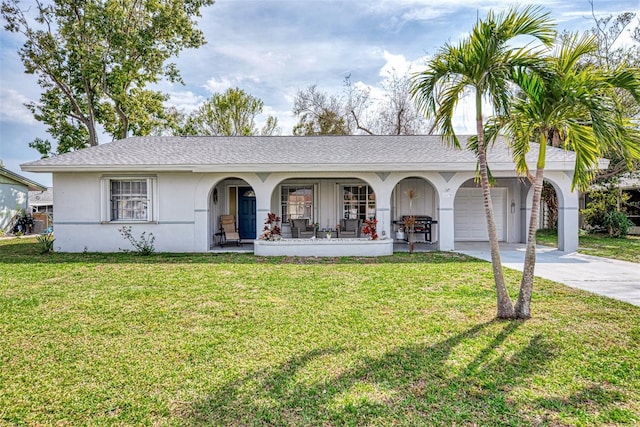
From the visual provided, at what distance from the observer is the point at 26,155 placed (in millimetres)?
22906

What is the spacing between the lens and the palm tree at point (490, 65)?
4.50 metres

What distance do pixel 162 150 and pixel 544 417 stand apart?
12865 millimetres

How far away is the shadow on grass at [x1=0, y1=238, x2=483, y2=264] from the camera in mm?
9398

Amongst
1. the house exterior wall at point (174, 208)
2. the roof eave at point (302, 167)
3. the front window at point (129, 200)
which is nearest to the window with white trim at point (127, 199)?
the front window at point (129, 200)

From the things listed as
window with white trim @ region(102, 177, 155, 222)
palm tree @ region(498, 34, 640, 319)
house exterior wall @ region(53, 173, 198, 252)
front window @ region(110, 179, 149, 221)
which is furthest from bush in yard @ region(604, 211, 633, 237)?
front window @ region(110, 179, 149, 221)

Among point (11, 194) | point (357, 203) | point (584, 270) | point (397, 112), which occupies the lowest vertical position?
point (584, 270)

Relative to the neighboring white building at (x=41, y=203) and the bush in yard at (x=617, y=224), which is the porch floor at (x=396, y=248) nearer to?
the bush in yard at (x=617, y=224)

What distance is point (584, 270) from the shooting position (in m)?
8.12

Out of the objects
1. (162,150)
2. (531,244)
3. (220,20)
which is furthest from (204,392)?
(220,20)

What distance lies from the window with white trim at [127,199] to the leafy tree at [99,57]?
1263 cm

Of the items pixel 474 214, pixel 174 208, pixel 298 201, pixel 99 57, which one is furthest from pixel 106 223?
pixel 99 57

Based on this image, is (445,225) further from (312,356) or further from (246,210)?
(312,356)

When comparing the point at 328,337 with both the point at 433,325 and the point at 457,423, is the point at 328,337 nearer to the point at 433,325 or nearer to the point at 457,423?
the point at 433,325

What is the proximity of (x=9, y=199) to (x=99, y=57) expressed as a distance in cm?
971
